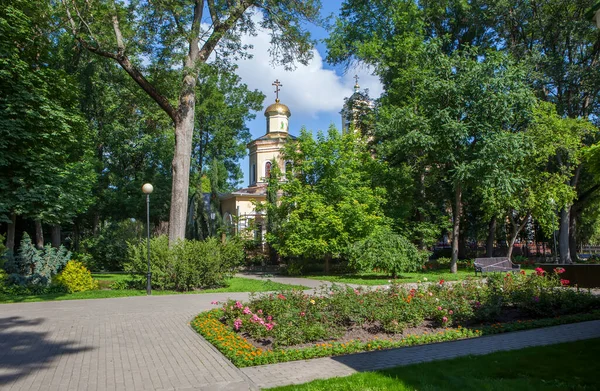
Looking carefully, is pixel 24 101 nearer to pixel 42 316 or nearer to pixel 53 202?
pixel 53 202

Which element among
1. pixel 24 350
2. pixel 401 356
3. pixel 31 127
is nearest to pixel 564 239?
pixel 401 356

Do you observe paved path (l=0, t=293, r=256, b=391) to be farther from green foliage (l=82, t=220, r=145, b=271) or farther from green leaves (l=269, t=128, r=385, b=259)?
green foliage (l=82, t=220, r=145, b=271)

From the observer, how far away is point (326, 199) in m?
21.9

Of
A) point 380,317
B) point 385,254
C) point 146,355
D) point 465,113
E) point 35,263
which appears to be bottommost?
point 146,355

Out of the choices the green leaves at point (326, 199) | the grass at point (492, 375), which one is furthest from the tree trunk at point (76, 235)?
the grass at point (492, 375)

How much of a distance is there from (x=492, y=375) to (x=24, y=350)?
7.15m

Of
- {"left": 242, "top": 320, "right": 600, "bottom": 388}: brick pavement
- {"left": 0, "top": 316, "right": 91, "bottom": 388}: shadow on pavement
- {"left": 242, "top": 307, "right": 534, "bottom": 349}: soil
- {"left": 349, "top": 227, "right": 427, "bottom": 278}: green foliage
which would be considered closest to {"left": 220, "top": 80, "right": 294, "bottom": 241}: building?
{"left": 349, "top": 227, "right": 427, "bottom": 278}: green foliage

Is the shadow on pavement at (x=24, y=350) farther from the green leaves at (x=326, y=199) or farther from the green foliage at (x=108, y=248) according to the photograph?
the green foliage at (x=108, y=248)

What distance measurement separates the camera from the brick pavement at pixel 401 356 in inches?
229

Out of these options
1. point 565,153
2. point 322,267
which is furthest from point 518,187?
point 322,267

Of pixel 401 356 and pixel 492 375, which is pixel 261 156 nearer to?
pixel 401 356

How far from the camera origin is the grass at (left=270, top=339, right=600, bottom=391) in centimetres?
508

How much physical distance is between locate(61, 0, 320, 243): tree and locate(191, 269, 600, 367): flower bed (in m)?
9.40

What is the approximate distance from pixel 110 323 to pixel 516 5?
27.3 metres
